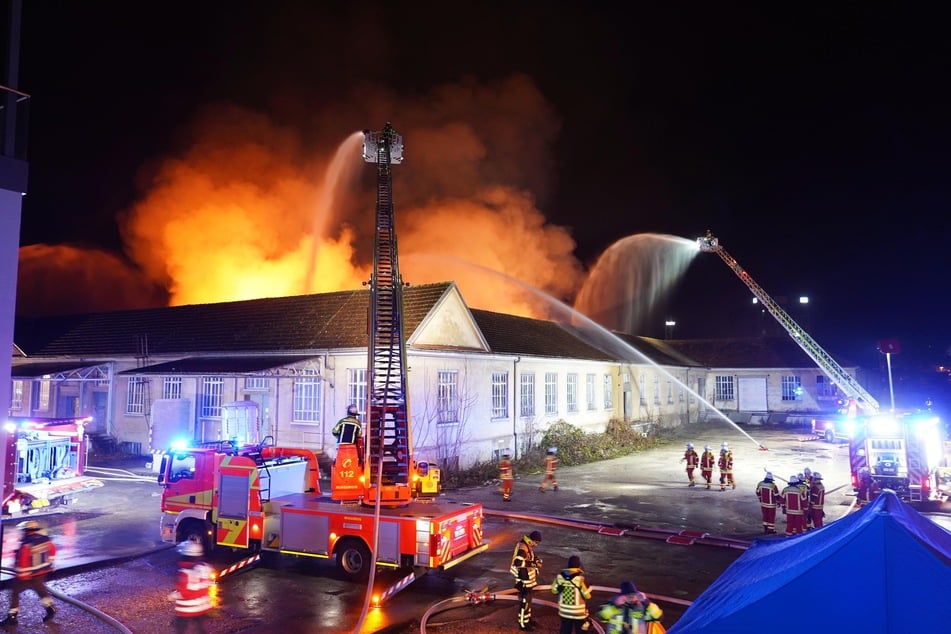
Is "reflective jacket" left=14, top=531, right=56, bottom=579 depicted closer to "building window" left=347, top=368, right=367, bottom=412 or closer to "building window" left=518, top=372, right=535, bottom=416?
"building window" left=347, top=368, right=367, bottom=412

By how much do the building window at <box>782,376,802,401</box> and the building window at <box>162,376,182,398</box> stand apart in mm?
39609

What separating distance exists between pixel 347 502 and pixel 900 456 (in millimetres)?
14999

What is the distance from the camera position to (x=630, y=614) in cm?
569

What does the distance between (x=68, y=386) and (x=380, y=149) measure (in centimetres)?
2229

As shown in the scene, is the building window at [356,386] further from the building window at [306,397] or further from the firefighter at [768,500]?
the firefighter at [768,500]

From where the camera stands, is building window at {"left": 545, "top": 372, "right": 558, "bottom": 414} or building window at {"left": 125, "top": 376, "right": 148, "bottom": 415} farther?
building window at {"left": 545, "top": 372, "right": 558, "bottom": 414}

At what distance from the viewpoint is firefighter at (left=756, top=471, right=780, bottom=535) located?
13289 mm

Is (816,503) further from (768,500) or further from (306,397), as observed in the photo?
(306,397)

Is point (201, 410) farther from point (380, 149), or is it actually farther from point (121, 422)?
point (380, 149)

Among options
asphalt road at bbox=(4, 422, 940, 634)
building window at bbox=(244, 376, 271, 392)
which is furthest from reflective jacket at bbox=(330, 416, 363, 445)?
building window at bbox=(244, 376, 271, 392)

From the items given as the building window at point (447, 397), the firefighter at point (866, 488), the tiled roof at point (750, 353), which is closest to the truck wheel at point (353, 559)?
the building window at point (447, 397)

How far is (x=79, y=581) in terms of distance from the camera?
10258 mm

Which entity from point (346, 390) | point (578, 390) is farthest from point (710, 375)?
point (346, 390)

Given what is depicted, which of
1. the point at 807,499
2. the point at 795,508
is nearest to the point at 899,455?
the point at 807,499
